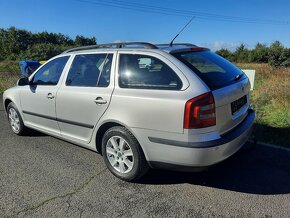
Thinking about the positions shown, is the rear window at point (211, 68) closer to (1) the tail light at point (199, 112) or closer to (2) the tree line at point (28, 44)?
(1) the tail light at point (199, 112)

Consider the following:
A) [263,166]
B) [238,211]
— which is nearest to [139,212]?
[238,211]

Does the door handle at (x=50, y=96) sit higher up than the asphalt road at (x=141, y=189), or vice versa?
the door handle at (x=50, y=96)

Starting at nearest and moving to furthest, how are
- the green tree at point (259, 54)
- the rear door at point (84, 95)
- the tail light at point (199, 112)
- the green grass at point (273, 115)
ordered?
the tail light at point (199, 112)
the rear door at point (84, 95)
the green grass at point (273, 115)
the green tree at point (259, 54)

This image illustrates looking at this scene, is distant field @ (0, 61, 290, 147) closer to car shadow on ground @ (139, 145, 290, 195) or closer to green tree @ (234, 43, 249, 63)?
car shadow on ground @ (139, 145, 290, 195)

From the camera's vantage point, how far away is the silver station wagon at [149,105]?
361 centimetres

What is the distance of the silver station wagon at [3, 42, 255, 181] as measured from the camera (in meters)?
3.61

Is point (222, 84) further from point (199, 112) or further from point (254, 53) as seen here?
point (254, 53)

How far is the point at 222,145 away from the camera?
3680 millimetres

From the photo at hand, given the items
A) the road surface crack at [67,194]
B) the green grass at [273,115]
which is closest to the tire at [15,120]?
the road surface crack at [67,194]

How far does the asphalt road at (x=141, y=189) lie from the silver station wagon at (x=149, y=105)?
329mm

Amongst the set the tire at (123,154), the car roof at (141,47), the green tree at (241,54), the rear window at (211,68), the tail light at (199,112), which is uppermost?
the car roof at (141,47)

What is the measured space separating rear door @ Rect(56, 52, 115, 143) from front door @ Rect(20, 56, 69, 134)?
0.21 meters

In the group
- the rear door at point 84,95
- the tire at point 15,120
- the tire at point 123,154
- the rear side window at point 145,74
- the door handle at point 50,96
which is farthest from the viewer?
the tire at point 15,120

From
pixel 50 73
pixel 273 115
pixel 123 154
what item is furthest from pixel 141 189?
pixel 273 115
